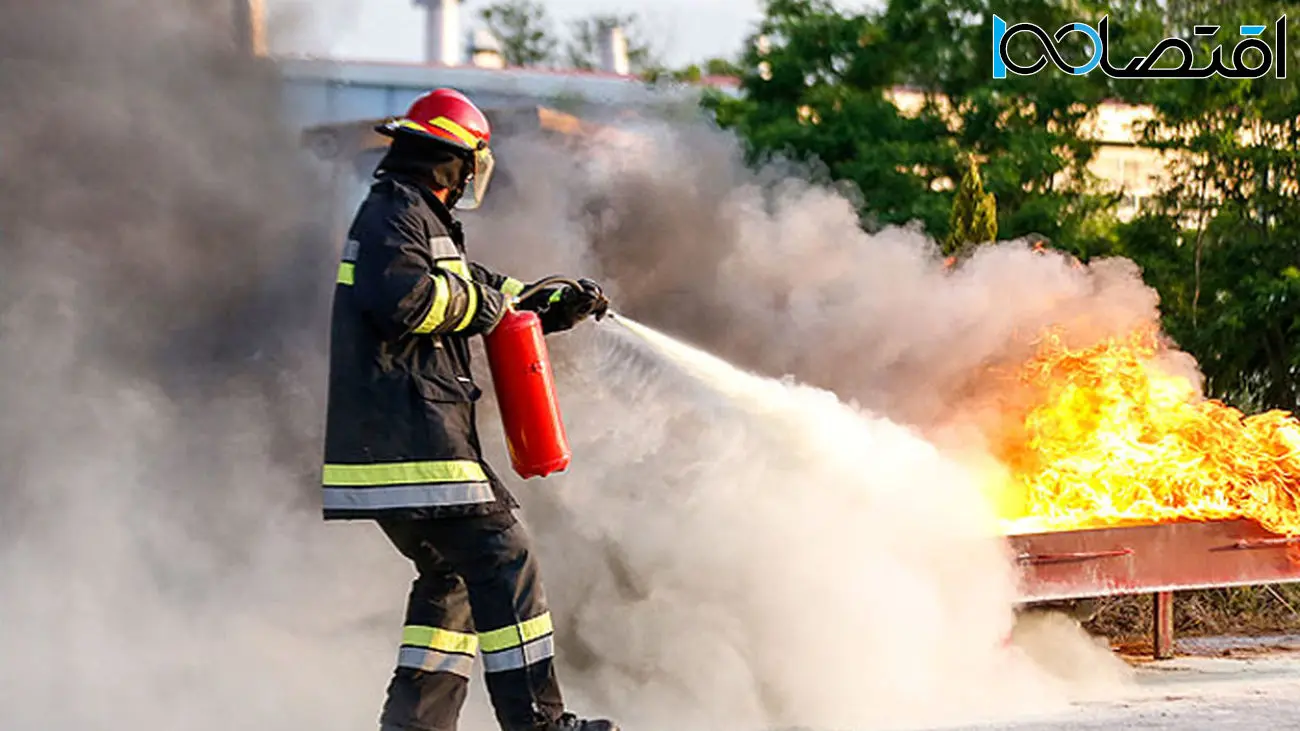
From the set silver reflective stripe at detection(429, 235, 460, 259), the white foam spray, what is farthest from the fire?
silver reflective stripe at detection(429, 235, 460, 259)

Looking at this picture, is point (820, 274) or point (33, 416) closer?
point (33, 416)

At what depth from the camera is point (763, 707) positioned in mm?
4859

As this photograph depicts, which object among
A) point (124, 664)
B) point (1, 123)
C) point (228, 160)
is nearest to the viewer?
point (124, 664)

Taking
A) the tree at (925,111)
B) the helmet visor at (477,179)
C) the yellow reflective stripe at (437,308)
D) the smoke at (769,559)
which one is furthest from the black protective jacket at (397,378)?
the tree at (925,111)

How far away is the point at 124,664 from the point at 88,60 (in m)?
2.38

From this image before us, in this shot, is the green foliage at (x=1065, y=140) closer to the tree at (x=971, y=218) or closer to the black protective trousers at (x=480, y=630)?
the tree at (x=971, y=218)

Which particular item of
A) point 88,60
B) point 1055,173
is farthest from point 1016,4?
point 88,60

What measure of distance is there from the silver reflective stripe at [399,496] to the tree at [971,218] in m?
5.66

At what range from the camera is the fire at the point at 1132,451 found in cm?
583

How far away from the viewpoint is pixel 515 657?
12.8 feet

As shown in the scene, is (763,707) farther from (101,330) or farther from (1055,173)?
(1055,173)

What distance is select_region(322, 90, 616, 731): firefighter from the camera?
12.5 ft

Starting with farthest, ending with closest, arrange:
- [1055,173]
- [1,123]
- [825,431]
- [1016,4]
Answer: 1. [1016,4]
2. [1055,173]
3. [1,123]
4. [825,431]

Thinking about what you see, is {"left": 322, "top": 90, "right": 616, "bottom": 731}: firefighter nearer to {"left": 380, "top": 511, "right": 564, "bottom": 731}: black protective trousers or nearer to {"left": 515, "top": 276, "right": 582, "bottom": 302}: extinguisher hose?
{"left": 380, "top": 511, "right": 564, "bottom": 731}: black protective trousers
